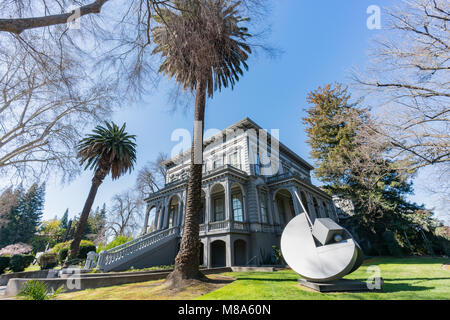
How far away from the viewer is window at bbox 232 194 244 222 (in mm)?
17978

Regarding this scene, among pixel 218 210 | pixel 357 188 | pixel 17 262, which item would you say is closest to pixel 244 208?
pixel 218 210

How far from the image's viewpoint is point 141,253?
42.5ft

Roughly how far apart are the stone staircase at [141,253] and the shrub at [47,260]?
29.7 feet

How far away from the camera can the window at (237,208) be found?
59.0 feet

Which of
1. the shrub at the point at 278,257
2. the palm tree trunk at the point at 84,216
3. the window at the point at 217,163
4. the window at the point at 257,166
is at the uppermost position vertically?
the window at the point at 217,163

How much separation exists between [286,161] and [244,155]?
7578 millimetres

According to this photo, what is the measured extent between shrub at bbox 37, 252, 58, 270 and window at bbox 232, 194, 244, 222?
16386 mm

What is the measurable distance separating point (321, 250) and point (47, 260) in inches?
874

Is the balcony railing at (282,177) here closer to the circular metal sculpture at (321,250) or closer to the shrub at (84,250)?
the circular metal sculpture at (321,250)

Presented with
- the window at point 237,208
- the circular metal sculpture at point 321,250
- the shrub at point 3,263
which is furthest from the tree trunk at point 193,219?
the shrub at point 3,263

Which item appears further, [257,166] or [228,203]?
[257,166]

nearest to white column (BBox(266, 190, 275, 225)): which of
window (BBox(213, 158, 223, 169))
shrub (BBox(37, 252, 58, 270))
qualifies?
window (BBox(213, 158, 223, 169))

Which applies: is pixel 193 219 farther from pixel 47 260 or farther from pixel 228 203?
pixel 47 260

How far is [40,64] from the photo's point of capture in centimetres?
631
